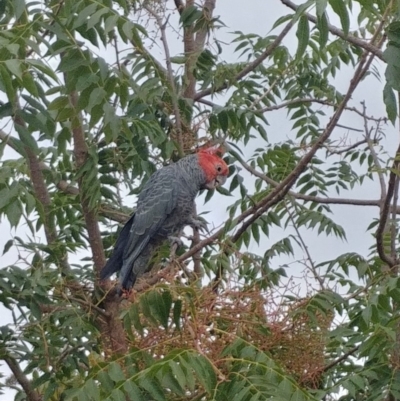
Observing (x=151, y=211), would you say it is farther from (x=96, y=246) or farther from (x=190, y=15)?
(x=190, y=15)

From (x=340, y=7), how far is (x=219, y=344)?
0.97 m

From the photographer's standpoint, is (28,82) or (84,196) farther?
(84,196)

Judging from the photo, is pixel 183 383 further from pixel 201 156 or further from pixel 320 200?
pixel 201 156

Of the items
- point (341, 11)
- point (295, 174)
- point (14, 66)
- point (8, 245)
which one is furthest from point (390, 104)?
point (8, 245)

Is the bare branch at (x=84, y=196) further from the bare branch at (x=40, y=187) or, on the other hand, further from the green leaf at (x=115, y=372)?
the green leaf at (x=115, y=372)

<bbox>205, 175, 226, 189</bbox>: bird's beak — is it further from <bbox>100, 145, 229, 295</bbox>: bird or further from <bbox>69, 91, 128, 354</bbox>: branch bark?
<bbox>69, 91, 128, 354</bbox>: branch bark

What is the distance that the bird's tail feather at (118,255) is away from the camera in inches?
129

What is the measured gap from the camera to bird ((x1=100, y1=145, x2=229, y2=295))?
348 centimetres

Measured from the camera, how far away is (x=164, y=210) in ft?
12.2

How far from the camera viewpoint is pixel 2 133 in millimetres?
3514

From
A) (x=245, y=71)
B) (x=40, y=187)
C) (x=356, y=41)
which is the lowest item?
(x=356, y=41)

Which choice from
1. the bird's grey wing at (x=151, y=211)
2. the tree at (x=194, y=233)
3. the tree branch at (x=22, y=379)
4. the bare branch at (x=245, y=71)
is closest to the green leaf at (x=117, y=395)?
the tree at (x=194, y=233)

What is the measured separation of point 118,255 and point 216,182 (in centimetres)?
57

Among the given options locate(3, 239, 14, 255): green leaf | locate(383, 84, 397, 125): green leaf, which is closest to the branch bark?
locate(3, 239, 14, 255): green leaf
